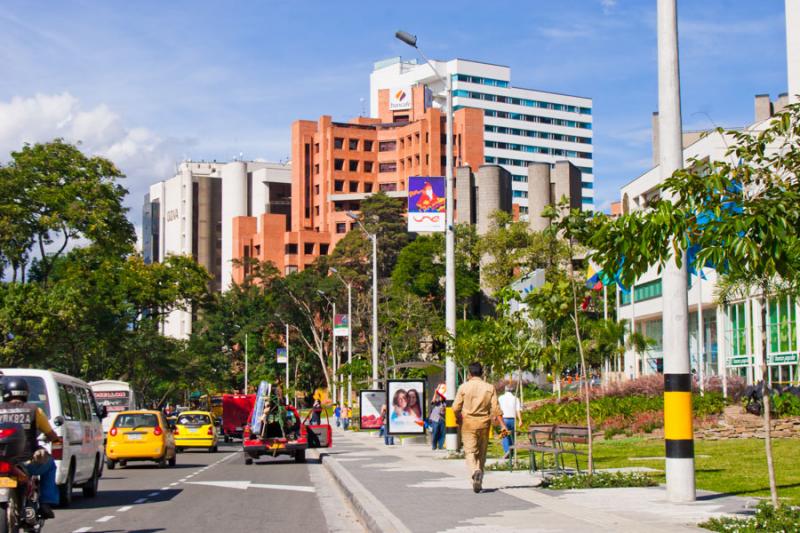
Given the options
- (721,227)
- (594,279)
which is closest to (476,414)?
(721,227)

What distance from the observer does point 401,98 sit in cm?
14725

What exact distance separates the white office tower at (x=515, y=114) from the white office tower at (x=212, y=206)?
23.5 m

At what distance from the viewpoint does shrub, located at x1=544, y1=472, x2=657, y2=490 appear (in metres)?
17.3

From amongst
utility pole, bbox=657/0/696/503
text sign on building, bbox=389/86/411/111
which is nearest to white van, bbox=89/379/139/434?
utility pole, bbox=657/0/696/503

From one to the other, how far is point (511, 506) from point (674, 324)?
10.0 feet

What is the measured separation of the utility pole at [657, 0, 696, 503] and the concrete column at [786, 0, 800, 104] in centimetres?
3891

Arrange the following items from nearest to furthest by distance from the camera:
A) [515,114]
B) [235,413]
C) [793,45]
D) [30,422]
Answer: [30,422] → [793,45] → [235,413] → [515,114]

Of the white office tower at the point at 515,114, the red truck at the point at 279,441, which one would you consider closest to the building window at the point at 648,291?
the red truck at the point at 279,441

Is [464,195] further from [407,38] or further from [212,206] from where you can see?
[407,38]

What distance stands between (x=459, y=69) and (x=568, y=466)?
473 ft

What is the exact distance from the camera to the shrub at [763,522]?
10.5 metres

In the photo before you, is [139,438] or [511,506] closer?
[511,506]

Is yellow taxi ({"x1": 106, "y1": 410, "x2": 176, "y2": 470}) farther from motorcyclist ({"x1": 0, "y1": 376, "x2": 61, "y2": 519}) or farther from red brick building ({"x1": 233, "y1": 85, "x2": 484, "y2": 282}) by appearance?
red brick building ({"x1": 233, "y1": 85, "x2": 484, "y2": 282})

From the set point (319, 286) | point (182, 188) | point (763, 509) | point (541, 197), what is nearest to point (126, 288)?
point (319, 286)
